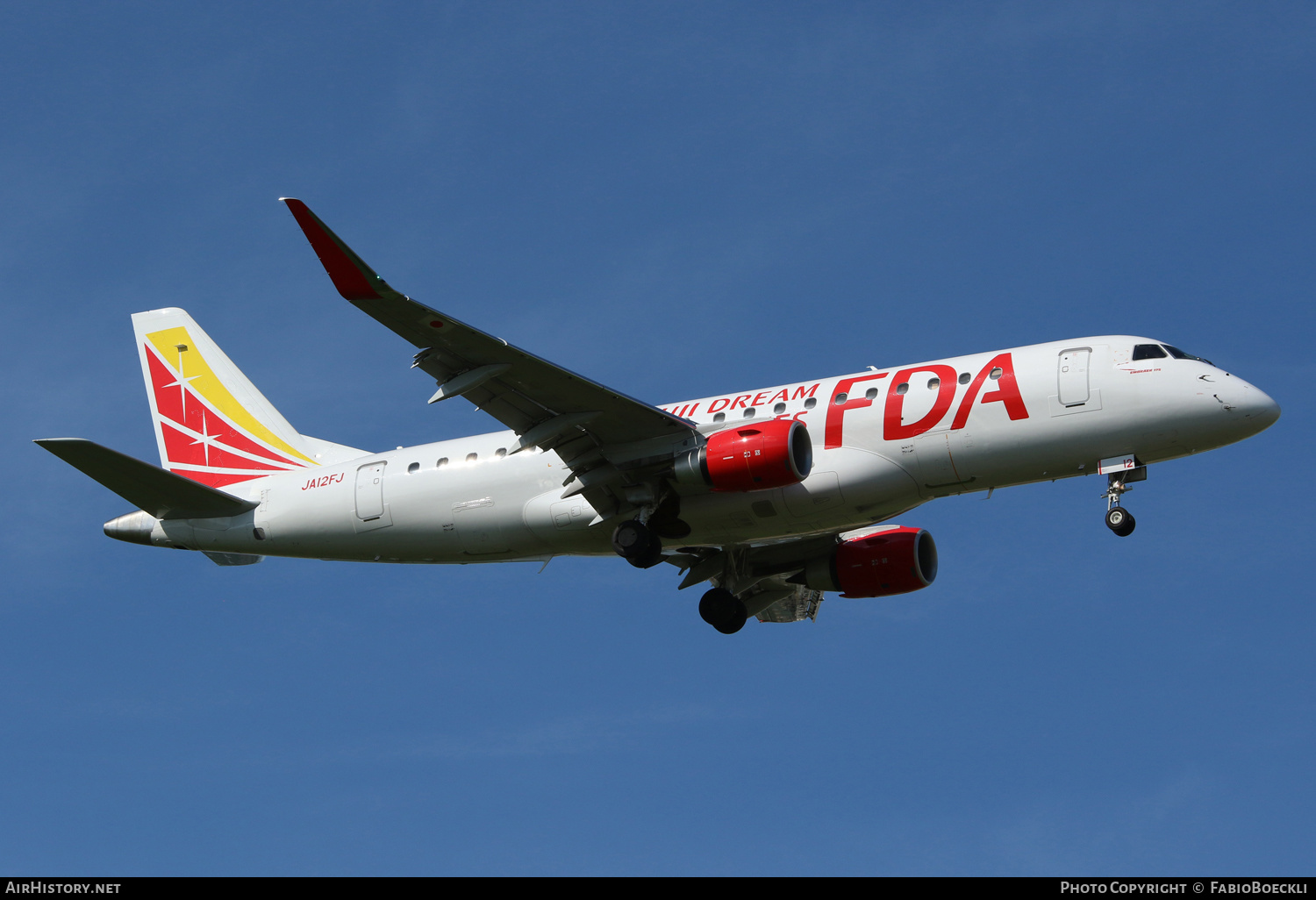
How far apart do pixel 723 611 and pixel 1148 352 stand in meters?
13.3

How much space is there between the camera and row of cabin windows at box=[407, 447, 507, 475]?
122 feet

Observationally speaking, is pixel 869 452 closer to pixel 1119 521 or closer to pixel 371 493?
pixel 1119 521

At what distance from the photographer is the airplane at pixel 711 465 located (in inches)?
1291

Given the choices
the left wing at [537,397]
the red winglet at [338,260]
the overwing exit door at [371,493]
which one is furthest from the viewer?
the overwing exit door at [371,493]

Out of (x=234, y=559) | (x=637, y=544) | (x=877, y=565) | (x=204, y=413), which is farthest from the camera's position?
(x=204, y=413)

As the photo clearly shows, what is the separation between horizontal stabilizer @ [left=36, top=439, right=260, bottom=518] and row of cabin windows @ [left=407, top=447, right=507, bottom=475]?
15.6ft

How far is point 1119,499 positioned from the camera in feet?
108

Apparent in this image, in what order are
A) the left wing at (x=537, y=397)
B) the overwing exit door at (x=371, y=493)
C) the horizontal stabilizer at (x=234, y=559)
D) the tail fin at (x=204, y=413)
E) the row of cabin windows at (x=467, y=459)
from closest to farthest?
the left wing at (x=537, y=397), the row of cabin windows at (x=467, y=459), the overwing exit door at (x=371, y=493), the horizontal stabilizer at (x=234, y=559), the tail fin at (x=204, y=413)

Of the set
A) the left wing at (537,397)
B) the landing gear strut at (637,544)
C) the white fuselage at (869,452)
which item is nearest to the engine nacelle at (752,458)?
the left wing at (537,397)

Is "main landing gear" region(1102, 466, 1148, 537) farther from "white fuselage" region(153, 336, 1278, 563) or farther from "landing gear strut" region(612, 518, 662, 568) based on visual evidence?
"landing gear strut" region(612, 518, 662, 568)

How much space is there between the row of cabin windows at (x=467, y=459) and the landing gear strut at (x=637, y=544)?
13.3ft

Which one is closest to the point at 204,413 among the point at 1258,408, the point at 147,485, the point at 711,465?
the point at 147,485

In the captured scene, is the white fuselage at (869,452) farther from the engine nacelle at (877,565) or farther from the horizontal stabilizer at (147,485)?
the engine nacelle at (877,565)
